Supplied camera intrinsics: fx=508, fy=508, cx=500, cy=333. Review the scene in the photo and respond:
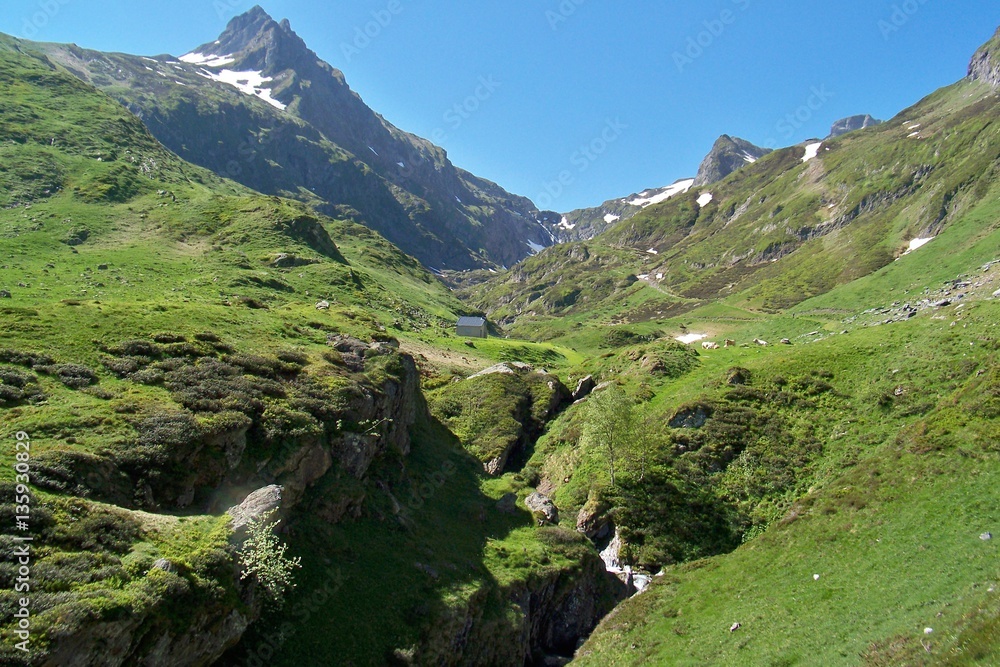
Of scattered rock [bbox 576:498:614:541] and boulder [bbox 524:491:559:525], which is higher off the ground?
boulder [bbox 524:491:559:525]

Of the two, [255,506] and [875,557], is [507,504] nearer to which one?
[255,506]

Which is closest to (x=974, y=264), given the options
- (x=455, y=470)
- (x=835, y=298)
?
(x=835, y=298)

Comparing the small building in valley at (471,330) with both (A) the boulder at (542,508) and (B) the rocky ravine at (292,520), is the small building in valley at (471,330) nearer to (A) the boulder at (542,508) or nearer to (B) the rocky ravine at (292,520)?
(B) the rocky ravine at (292,520)

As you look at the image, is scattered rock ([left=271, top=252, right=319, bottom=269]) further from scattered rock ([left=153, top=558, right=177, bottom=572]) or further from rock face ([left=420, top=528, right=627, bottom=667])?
scattered rock ([left=153, top=558, right=177, bottom=572])


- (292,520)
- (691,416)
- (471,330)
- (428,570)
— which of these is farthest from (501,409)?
(471,330)

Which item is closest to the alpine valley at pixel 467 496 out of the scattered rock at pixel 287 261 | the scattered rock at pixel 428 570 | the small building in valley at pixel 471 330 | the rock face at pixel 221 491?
the rock face at pixel 221 491

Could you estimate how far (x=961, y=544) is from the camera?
25.0 m

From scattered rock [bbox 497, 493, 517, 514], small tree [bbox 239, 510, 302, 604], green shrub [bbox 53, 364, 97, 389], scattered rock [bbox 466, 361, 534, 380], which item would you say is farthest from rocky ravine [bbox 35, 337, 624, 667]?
scattered rock [bbox 466, 361, 534, 380]

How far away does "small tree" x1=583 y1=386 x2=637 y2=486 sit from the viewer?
46.3 metres

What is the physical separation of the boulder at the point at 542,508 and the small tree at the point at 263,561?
22.8 metres

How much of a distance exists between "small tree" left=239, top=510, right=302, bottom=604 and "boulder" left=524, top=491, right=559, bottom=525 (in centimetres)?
2275

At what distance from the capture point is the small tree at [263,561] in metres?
21.8

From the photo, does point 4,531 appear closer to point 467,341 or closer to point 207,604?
point 207,604

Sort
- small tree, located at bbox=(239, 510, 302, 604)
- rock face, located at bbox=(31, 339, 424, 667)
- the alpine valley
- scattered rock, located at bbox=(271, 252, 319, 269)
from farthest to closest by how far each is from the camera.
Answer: scattered rock, located at bbox=(271, 252, 319, 269)
small tree, located at bbox=(239, 510, 302, 604)
the alpine valley
rock face, located at bbox=(31, 339, 424, 667)
